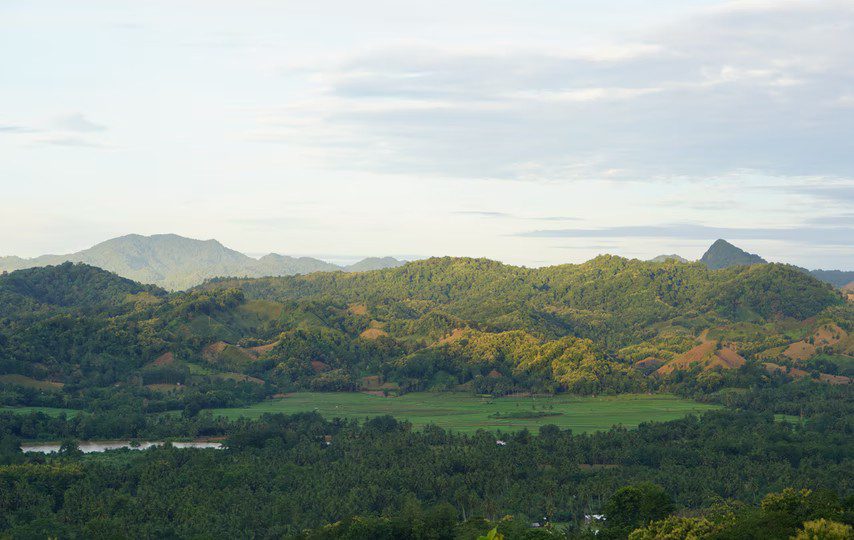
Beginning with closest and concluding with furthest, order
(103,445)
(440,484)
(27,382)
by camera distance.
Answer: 1. (440,484)
2. (103,445)
3. (27,382)

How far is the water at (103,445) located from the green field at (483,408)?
54.8 ft

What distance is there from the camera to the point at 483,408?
464 ft

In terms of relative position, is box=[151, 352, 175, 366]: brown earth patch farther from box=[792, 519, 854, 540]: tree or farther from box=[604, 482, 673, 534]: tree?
box=[792, 519, 854, 540]: tree

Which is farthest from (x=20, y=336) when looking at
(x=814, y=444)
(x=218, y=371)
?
(x=814, y=444)

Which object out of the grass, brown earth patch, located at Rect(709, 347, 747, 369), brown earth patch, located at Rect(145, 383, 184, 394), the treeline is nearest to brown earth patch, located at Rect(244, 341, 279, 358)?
brown earth patch, located at Rect(145, 383, 184, 394)

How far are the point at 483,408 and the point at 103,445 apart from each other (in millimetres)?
56546

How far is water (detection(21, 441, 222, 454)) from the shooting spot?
10256cm

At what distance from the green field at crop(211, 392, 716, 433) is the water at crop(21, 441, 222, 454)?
16692 millimetres

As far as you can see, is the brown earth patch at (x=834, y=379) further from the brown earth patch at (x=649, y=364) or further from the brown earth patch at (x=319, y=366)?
the brown earth patch at (x=319, y=366)

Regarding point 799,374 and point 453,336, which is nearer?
point 799,374

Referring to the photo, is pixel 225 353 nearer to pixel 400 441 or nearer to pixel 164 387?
pixel 164 387

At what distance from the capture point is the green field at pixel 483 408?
122375 mm

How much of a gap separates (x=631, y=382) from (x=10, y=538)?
11442 cm

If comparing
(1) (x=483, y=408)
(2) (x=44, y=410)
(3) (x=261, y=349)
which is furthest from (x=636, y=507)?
(3) (x=261, y=349)
